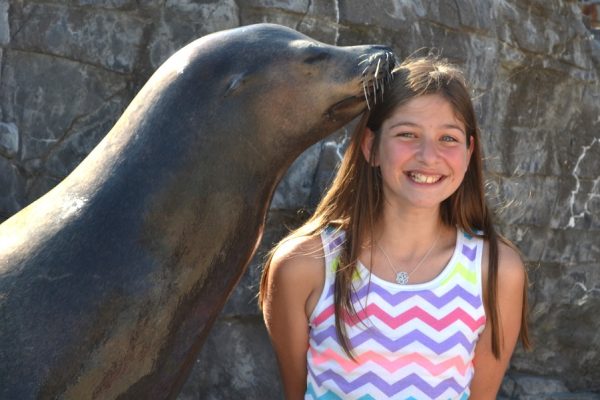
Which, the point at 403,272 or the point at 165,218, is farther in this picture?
the point at 403,272

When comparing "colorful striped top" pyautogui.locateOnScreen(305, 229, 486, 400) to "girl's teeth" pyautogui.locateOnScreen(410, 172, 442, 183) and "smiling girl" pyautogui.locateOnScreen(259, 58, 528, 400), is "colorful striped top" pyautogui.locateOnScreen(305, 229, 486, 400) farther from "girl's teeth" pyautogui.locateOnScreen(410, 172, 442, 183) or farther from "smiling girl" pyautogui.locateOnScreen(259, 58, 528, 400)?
"girl's teeth" pyautogui.locateOnScreen(410, 172, 442, 183)

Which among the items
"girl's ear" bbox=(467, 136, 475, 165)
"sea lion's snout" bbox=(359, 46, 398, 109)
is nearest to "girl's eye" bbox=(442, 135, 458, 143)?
"girl's ear" bbox=(467, 136, 475, 165)

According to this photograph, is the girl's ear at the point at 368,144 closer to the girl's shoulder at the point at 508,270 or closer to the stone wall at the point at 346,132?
the girl's shoulder at the point at 508,270

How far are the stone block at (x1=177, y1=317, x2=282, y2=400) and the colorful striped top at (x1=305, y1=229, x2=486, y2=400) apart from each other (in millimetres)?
1328

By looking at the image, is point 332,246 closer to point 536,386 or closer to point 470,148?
point 470,148

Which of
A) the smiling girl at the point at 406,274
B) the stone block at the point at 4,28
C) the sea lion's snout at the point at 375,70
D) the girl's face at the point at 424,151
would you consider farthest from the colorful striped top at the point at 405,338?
the stone block at the point at 4,28

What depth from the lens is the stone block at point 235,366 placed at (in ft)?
11.2

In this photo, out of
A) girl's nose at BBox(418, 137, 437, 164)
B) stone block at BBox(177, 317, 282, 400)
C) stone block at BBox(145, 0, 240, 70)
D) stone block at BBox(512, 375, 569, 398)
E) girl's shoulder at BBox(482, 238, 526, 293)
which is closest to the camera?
girl's nose at BBox(418, 137, 437, 164)

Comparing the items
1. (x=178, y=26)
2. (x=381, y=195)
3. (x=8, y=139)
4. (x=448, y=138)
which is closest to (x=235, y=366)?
(x=8, y=139)

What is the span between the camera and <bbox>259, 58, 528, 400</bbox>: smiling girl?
6.82 feet

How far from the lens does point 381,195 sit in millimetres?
2268

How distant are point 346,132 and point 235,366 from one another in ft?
3.37

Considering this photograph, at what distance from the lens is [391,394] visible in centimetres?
207

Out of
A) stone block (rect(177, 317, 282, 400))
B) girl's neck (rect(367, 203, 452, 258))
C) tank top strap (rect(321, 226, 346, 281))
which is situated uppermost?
girl's neck (rect(367, 203, 452, 258))
